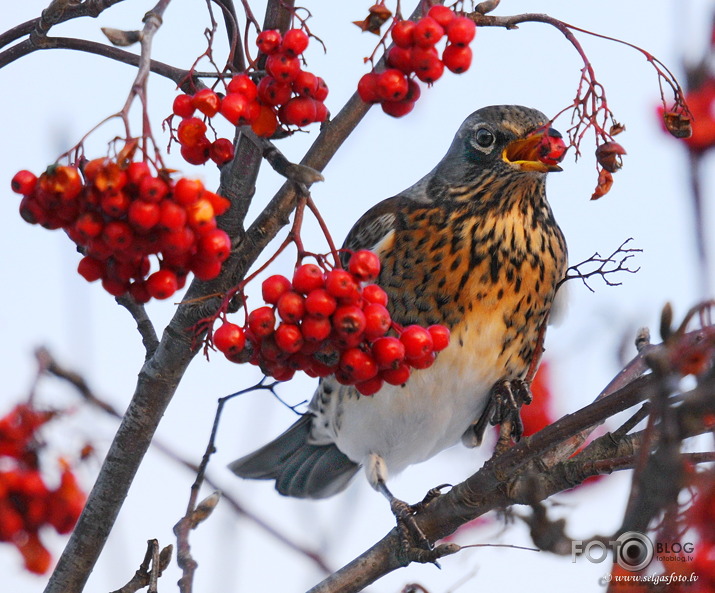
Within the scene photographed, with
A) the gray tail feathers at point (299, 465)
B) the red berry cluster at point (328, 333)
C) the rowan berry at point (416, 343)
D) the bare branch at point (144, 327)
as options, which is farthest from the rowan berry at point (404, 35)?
the gray tail feathers at point (299, 465)

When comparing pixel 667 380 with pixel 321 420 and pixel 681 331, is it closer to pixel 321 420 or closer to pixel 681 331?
pixel 681 331

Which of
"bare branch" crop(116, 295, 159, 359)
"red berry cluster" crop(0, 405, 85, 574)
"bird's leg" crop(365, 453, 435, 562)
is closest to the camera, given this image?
"bare branch" crop(116, 295, 159, 359)

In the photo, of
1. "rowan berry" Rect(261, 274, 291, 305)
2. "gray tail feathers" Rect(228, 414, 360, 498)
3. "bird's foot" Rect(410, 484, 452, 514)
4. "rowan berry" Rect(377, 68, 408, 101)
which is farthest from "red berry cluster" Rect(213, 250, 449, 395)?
"gray tail feathers" Rect(228, 414, 360, 498)

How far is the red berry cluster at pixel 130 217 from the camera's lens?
1424 millimetres

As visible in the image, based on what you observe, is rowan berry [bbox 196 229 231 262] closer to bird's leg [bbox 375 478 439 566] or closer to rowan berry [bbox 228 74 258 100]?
rowan berry [bbox 228 74 258 100]

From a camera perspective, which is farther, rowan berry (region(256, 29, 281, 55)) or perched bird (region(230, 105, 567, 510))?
perched bird (region(230, 105, 567, 510))

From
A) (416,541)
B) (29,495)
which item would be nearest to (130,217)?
(416,541)

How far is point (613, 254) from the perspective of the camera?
2287mm

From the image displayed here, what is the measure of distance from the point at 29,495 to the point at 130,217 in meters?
1.27

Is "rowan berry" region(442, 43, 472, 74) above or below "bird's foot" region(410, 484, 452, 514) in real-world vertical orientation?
above

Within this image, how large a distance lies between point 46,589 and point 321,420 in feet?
6.22

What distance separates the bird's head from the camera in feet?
10.2

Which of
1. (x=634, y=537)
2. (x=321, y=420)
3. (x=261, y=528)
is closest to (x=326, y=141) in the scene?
(x=261, y=528)

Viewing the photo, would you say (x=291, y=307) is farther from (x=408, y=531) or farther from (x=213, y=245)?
(x=408, y=531)
